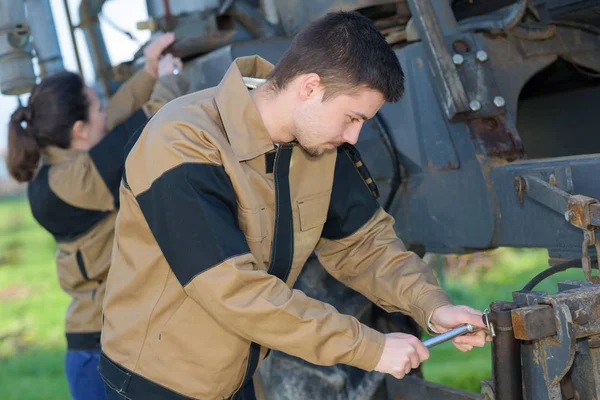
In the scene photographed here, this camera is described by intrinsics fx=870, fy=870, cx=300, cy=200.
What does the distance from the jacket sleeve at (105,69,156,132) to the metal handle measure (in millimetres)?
1822

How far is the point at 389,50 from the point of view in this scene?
2.09 meters

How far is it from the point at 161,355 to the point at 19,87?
2185mm

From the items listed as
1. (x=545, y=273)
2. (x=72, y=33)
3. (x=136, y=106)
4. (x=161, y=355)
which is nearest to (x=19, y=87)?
(x=72, y=33)

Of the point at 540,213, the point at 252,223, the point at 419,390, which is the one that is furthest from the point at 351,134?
the point at 419,390

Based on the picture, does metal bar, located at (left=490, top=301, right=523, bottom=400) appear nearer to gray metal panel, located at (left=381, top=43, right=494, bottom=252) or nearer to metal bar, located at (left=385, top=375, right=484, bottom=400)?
metal bar, located at (left=385, top=375, right=484, bottom=400)

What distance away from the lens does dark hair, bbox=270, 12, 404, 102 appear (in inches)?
80.2

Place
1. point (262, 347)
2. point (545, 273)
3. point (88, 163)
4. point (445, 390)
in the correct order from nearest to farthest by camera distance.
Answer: point (262, 347), point (545, 273), point (445, 390), point (88, 163)

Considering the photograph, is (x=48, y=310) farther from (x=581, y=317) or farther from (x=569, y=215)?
(x=581, y=317)

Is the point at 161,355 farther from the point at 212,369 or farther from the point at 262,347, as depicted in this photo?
the point at 262,347

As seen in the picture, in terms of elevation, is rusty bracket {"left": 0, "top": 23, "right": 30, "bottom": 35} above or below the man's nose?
below

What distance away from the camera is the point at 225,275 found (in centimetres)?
190

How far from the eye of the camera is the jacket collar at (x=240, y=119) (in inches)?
81.8

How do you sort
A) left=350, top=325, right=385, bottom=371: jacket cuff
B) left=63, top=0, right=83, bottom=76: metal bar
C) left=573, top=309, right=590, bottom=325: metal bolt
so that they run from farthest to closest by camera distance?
left=63, top=0, right=83, bottom=76: metal bar < left=350, top=325, right=385, bottom=371: jacket cuff < left=573, top=309, right=590, bottom=325: metal bolt

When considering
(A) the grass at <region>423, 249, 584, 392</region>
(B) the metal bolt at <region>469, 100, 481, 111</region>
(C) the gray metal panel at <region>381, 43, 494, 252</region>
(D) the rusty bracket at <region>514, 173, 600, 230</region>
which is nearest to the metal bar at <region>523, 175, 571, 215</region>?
(D) the rusty bracket at <region>514, 173, 600, 230</region>
